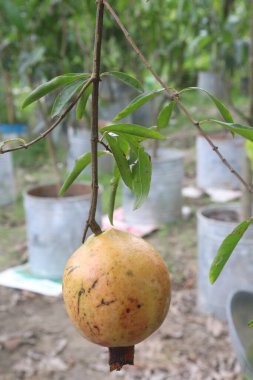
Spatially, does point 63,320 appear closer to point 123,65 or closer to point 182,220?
point 182,220

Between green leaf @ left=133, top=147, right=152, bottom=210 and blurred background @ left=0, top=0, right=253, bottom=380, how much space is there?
78 centimetres

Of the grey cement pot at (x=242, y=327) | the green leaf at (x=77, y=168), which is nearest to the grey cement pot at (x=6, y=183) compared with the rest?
the grey cement pot at (x=242, y=327)

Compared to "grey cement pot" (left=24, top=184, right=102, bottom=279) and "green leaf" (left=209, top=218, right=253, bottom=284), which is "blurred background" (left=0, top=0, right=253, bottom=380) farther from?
"green leaf" (left=209, top=218, right=253, bottom=284)

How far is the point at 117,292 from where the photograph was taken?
54 cm

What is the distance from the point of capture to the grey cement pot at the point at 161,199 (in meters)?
3.84

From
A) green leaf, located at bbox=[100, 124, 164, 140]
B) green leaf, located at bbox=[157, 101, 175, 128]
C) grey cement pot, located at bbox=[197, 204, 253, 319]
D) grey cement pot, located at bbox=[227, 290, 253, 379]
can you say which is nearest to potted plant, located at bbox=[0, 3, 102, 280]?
grey cement pot, located at bbox=[197, 204, 253, 319]

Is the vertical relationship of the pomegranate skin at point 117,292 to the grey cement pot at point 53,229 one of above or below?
above

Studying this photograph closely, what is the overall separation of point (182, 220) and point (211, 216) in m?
1.19

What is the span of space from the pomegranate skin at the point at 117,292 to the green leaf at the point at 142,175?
Answer: 3.1 inches

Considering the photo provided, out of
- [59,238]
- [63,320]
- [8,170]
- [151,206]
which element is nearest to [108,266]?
[63,320]

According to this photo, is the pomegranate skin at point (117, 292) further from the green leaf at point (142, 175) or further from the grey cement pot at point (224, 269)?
the grey cement pot at point (224, 269)

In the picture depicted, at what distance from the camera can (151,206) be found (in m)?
3.85

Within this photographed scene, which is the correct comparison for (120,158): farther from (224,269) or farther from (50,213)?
(50,213)

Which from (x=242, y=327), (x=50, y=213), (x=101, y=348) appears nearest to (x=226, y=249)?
(x=242, y=327)
